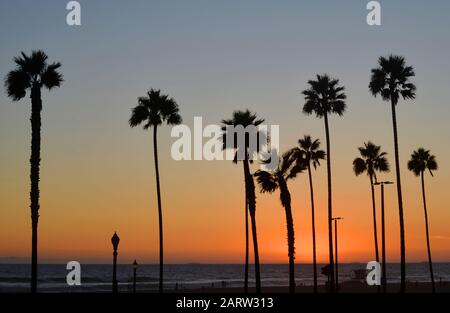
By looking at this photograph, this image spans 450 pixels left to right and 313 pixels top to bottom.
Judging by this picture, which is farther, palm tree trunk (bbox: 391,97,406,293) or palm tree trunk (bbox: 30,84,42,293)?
palm tree trunk (bbox: 391,97,406,293)

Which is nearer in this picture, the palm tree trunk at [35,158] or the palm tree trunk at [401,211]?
the palm tree trunk at [35,158]

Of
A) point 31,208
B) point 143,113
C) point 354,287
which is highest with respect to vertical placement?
point 143,113

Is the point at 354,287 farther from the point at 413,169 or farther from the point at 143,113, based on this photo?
the point at 143,113

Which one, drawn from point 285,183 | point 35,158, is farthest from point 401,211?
point 35,158

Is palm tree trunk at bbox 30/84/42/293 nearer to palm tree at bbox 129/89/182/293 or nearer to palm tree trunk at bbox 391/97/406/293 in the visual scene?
palm tree at bbox 129/89/182/293

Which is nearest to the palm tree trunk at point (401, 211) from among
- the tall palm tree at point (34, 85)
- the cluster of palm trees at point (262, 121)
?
the cluster of palm trees at point (262, 121)

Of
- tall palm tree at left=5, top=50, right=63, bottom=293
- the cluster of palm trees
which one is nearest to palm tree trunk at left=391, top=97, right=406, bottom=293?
the cluster of palm trees

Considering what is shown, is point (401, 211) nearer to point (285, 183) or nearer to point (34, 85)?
point (285, 183)

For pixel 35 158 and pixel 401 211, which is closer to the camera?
pixel 35 158

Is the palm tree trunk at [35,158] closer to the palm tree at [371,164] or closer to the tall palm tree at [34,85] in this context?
the tall palm tree at [34,85]

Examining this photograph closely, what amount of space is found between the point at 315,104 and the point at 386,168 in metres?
15.0

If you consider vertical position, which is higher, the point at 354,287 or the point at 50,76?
the point at 50,76

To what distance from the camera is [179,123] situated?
2265 inches
